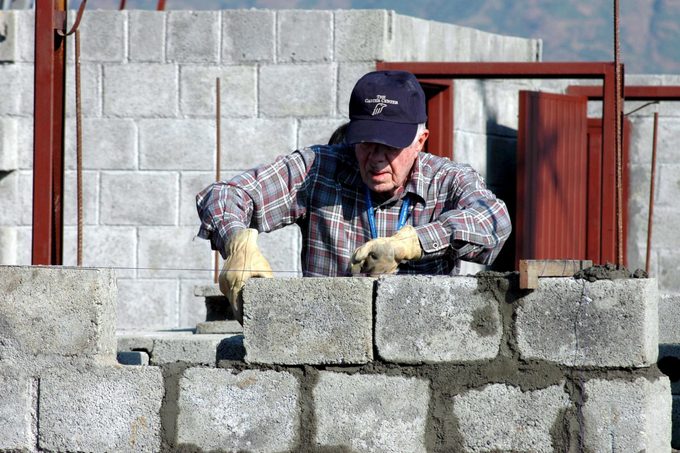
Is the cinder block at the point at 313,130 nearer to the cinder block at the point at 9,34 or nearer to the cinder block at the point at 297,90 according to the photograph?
the cinder block at the point at 297,90

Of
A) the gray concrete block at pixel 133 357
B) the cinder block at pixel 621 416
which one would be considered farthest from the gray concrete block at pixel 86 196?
the cinder block at pixel 621 416

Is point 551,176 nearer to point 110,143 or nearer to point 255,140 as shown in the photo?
point 255,140

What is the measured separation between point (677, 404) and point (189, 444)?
2641mm

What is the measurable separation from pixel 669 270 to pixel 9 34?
5.37m

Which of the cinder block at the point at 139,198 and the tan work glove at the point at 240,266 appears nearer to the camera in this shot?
the tan work glove at the point at 240,266

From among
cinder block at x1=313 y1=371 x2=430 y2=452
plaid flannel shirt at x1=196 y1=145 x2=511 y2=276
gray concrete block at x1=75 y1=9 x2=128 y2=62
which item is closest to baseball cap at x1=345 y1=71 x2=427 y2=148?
plaid flannel shirt at x1=196 y1=145 x2=511 y2=276

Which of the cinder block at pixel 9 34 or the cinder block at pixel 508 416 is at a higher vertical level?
the cinder block at pixel 9 34

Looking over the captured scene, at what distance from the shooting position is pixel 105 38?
830 cm

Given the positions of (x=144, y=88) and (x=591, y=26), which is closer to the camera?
(x=144, y=88)

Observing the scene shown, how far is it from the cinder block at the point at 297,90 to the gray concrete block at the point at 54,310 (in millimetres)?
4036

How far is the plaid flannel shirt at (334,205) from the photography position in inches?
175

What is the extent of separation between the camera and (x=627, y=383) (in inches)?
156

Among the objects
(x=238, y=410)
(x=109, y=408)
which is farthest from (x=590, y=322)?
(x=109, y=408)

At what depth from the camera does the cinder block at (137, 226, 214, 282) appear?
8.34m
